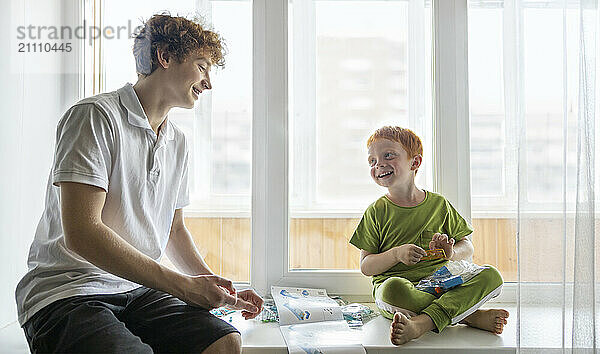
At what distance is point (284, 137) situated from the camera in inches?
68.1

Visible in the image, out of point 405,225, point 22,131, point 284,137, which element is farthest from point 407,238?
point 22,131

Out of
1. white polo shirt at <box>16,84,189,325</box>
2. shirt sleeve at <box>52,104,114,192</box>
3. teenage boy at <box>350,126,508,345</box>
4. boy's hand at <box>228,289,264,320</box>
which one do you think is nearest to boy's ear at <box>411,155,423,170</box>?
teenage boy at <box>350,126,508,345</box>

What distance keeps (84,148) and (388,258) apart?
2.76ft

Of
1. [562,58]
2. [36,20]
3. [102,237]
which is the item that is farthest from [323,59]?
[102,237]

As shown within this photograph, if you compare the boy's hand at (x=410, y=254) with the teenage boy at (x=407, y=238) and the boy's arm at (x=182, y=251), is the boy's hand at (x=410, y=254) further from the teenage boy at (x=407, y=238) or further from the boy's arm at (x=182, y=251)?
the boy's arm at (x=182, y=251)

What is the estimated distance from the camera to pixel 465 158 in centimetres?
174

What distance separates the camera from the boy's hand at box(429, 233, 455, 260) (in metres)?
1.54

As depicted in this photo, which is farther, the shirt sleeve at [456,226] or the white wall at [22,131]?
the shirt sleeve at [456,226]

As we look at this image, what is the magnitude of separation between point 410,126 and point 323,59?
34 centimetres

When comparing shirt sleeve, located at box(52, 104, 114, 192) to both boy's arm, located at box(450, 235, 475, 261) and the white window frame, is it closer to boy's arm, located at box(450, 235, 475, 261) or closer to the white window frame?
the white window frame

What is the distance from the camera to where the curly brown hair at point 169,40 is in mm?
1323

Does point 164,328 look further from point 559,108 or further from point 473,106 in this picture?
point 473,106

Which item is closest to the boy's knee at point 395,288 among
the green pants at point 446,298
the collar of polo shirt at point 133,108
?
the green pants at point 446,298

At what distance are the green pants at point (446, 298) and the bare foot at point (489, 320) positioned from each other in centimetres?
4
